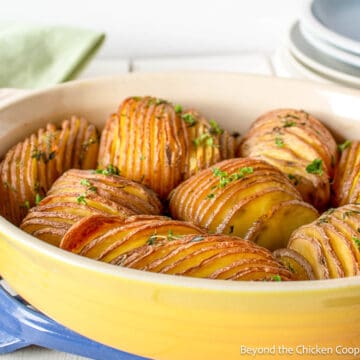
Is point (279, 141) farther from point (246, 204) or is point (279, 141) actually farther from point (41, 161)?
point (41, 161)

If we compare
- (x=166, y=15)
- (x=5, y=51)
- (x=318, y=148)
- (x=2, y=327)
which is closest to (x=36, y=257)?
(x=2, y=327)

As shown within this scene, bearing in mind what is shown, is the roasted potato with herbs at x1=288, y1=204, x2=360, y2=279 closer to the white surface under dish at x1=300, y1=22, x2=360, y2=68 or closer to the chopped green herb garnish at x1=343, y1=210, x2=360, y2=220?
the chopped green herb garnish at x1=343, y1=210, x2=360, y2=220

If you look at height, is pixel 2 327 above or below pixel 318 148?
below

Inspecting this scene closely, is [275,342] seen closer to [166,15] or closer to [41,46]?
[41,46]

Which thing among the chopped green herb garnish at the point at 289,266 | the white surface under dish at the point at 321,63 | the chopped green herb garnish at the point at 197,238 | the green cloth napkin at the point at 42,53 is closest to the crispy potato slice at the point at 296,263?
the chopped green herb garnish at the point at 289,266

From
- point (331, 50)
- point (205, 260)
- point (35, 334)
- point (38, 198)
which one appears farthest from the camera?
point (331, 50)

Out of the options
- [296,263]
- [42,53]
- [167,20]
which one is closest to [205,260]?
[296,263]

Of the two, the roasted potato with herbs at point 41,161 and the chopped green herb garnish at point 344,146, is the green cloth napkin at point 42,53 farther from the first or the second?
the chopped green herb garnish at point 344,146
